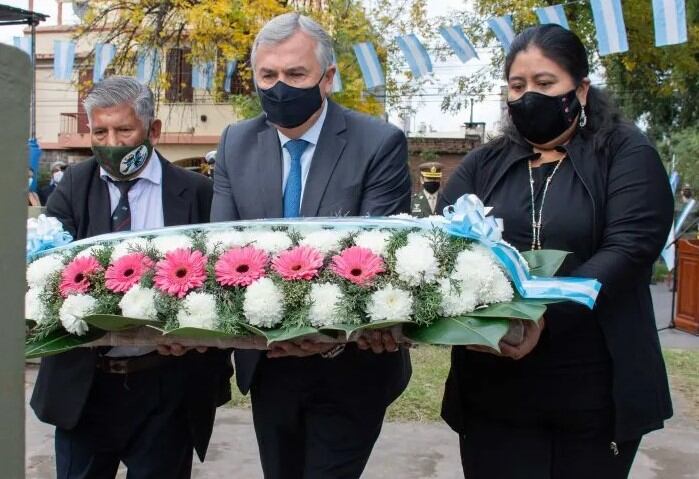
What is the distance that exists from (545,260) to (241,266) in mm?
851

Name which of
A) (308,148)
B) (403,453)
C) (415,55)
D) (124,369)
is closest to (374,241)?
(308,148)

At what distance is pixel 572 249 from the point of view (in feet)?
7.74

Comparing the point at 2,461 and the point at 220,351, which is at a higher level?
the point at 2,461

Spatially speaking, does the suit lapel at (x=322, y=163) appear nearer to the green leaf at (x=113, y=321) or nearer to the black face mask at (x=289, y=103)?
the black face mask at (x=289, y=103)

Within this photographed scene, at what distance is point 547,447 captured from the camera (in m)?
2.43

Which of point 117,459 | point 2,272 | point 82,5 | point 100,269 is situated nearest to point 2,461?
point 2,272

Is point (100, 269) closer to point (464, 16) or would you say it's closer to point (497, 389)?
point (497, 389)

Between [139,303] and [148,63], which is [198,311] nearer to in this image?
[139,303]

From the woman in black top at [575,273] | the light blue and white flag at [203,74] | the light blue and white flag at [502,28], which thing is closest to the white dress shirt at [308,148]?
the woman in black top at [575,273]

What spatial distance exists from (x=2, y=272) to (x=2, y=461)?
26 centimetres

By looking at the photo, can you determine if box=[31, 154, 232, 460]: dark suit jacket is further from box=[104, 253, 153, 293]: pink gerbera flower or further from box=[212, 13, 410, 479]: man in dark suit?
box=[104, 253, 153, 293]: pink gerbera flower

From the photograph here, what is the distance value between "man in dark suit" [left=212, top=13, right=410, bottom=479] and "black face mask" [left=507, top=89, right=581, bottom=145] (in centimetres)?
39

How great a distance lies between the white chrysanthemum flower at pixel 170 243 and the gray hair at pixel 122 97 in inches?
25.3

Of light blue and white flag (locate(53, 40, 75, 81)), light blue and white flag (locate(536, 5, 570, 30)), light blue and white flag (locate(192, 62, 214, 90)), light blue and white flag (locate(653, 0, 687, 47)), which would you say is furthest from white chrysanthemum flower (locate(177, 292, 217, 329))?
light blue and white flag (locate(192, 62, 214, 90))
